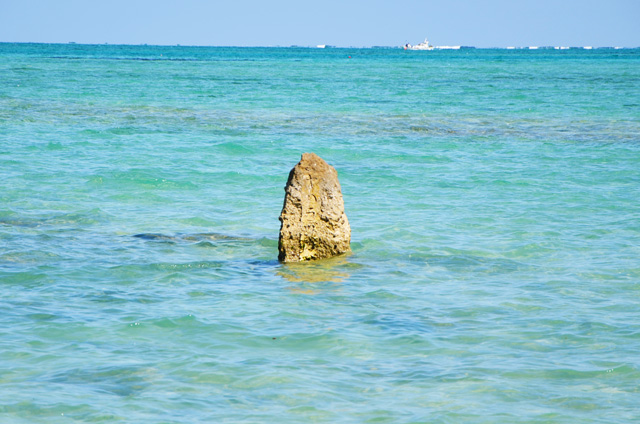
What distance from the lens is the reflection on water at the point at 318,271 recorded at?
29.6 feet

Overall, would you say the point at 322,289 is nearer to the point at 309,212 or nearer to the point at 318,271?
the point at 318,271

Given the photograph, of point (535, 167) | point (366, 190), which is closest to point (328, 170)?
point (366, 190)

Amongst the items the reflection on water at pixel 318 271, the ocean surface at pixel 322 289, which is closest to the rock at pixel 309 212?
the reflection on water at pixel 318 271

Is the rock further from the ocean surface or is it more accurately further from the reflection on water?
the ocean surface

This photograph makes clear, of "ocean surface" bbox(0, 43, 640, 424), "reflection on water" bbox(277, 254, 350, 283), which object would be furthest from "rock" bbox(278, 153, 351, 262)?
"ocean surface" bbox(0, 43, 640, 424)

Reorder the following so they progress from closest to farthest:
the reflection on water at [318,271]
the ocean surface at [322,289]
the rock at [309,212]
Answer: the ocean surface at [322,289] → the reflection on water at [318,271] → the rock at [309,212]

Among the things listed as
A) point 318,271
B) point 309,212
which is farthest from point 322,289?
point 309,212

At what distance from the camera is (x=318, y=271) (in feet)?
30.5

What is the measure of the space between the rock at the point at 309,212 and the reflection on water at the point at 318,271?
138 mm

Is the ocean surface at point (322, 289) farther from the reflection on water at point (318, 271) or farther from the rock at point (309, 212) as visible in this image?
the rock at point (309, 212)

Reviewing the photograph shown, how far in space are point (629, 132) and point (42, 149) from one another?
55.6 feet

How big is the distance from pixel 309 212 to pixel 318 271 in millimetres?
743

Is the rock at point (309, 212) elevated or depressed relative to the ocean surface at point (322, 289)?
elevated

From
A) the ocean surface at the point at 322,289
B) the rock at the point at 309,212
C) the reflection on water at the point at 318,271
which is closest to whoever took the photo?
the ocean surface at the point at 322,289
